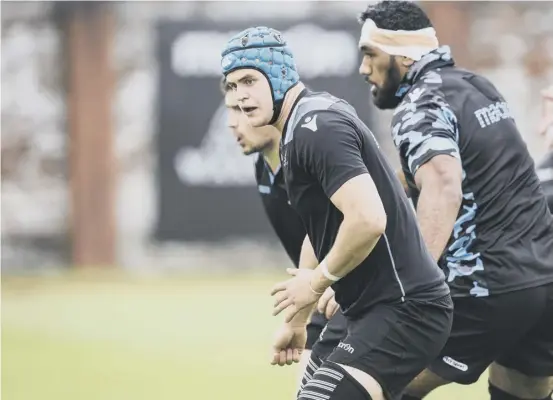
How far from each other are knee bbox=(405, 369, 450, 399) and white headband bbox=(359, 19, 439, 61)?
1.46m

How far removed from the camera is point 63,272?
15922 mm

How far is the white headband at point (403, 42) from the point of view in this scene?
6.18 m

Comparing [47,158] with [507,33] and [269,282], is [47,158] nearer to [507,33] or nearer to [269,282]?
[269,282]

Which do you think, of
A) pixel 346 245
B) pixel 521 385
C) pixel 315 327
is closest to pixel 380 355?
pixel 346 245

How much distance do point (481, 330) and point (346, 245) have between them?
136 cm

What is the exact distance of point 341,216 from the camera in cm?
490

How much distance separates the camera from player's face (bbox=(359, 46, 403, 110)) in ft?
20.3

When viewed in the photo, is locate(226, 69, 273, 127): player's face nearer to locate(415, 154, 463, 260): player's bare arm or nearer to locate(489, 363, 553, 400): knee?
locate(415, 154, 463, 260): player's bare arm

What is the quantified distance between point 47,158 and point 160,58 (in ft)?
6.40

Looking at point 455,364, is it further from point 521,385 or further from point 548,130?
point 548,130

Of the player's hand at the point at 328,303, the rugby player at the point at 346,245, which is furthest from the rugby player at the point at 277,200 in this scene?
the rugby player at the point at 346,245

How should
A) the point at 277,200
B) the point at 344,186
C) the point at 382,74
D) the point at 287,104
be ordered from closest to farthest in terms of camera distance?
the point at 344,186 → the point at 287,104 → the point at 382,74 → the point at 277,200

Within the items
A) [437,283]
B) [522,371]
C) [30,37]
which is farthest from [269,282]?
[437,283]

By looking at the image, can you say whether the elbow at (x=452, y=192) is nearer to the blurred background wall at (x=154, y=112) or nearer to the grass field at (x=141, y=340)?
the grass field at (x=141, y=340)
